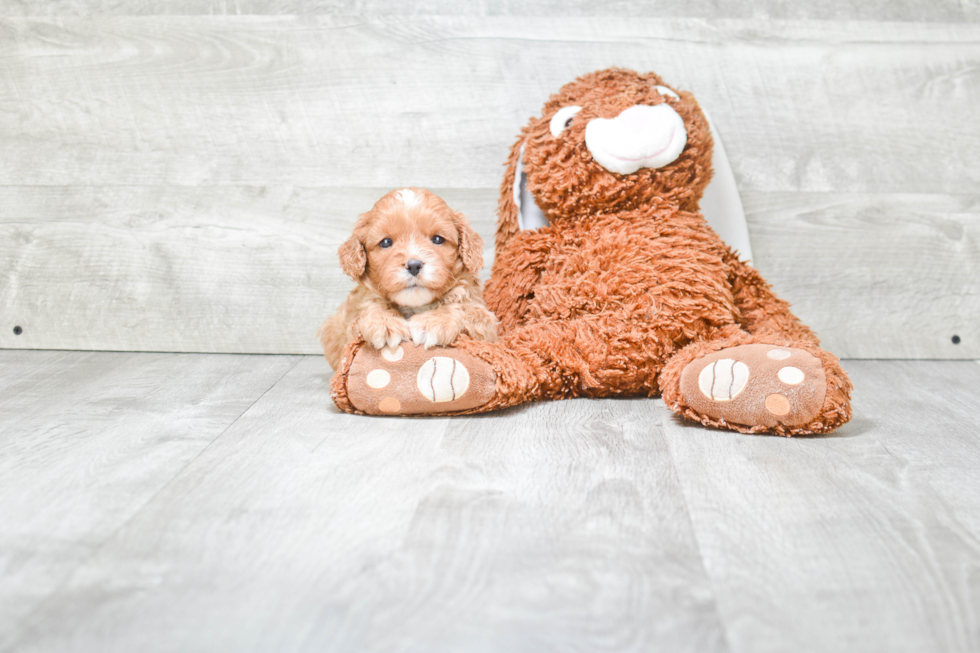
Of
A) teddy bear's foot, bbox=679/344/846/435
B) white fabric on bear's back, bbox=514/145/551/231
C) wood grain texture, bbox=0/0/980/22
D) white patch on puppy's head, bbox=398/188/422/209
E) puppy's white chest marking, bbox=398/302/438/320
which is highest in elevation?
wood grain texture, bbox=0/0/980/22

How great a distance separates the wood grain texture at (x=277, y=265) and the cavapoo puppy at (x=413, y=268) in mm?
461

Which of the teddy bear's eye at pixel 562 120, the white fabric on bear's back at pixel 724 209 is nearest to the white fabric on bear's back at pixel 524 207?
the teddy bear's eye at pixel 562 120

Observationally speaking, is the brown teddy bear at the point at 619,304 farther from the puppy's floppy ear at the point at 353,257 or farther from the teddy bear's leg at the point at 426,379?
the puppy's floppy ear at the point at 353,257

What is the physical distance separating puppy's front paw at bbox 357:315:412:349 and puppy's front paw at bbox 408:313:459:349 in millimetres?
15

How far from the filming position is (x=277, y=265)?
5.36 feet

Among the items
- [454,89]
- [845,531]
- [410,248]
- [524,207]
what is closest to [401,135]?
[454,89]

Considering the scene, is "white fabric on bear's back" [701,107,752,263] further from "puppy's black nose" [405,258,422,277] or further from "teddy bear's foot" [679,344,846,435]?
"puppy's black nose" [405,258,422,277]

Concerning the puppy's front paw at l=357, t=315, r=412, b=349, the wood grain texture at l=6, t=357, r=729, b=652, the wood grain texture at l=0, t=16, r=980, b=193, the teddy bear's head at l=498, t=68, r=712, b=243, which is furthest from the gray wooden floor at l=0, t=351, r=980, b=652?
the wood grain texture at l=0, t=16, r=980, b=193

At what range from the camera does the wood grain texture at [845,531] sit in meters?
0.60

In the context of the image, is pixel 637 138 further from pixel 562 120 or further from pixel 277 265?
pixel 277 265

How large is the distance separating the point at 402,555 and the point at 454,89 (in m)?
1.11

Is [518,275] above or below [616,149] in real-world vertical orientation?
below

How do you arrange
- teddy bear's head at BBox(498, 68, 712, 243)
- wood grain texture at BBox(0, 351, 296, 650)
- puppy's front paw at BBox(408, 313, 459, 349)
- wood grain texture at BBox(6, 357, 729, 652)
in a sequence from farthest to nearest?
teddy bear's head at BBox(498, 68, 712, 243) < puppy's front paw at BBox(408, 313, 459, 349) < wood grain texture at BBox(0, 351, 296, 650) < wood grain texture at BBox(6, 357, 729, 652)

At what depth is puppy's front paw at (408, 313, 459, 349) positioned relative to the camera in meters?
1.12
